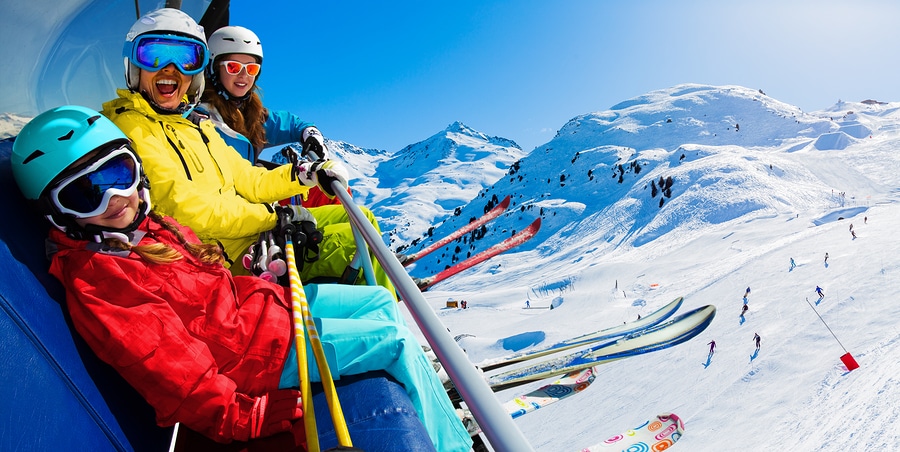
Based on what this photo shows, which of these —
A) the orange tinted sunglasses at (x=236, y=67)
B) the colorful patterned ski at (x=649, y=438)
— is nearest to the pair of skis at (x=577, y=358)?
the colorful patterned ski at (x=649, y=438)

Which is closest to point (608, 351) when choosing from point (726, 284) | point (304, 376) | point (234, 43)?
point (304, 376)

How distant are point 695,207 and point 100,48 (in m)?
65.7

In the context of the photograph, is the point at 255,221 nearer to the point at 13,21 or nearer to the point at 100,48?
the point at 13,21

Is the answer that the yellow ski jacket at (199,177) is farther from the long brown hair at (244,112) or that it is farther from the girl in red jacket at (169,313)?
the long brown hair at (244,112)

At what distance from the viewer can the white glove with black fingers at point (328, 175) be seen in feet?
11.1

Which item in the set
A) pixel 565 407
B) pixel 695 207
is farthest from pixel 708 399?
pixel 695 207

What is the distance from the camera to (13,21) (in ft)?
8.14

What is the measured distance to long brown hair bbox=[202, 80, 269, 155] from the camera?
14.0 ft

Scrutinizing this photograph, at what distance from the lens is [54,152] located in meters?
1.84

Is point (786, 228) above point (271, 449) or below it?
below

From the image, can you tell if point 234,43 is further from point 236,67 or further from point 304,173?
point 304,173

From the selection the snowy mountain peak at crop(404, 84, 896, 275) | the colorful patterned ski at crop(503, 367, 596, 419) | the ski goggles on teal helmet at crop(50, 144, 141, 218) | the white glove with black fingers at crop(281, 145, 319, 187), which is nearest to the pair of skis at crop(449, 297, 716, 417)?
the colorful patterned ski at crop(503, 367, 596, 419)

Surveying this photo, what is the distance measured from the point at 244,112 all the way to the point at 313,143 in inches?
27.6

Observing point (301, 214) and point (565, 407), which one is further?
point (565, 407)
